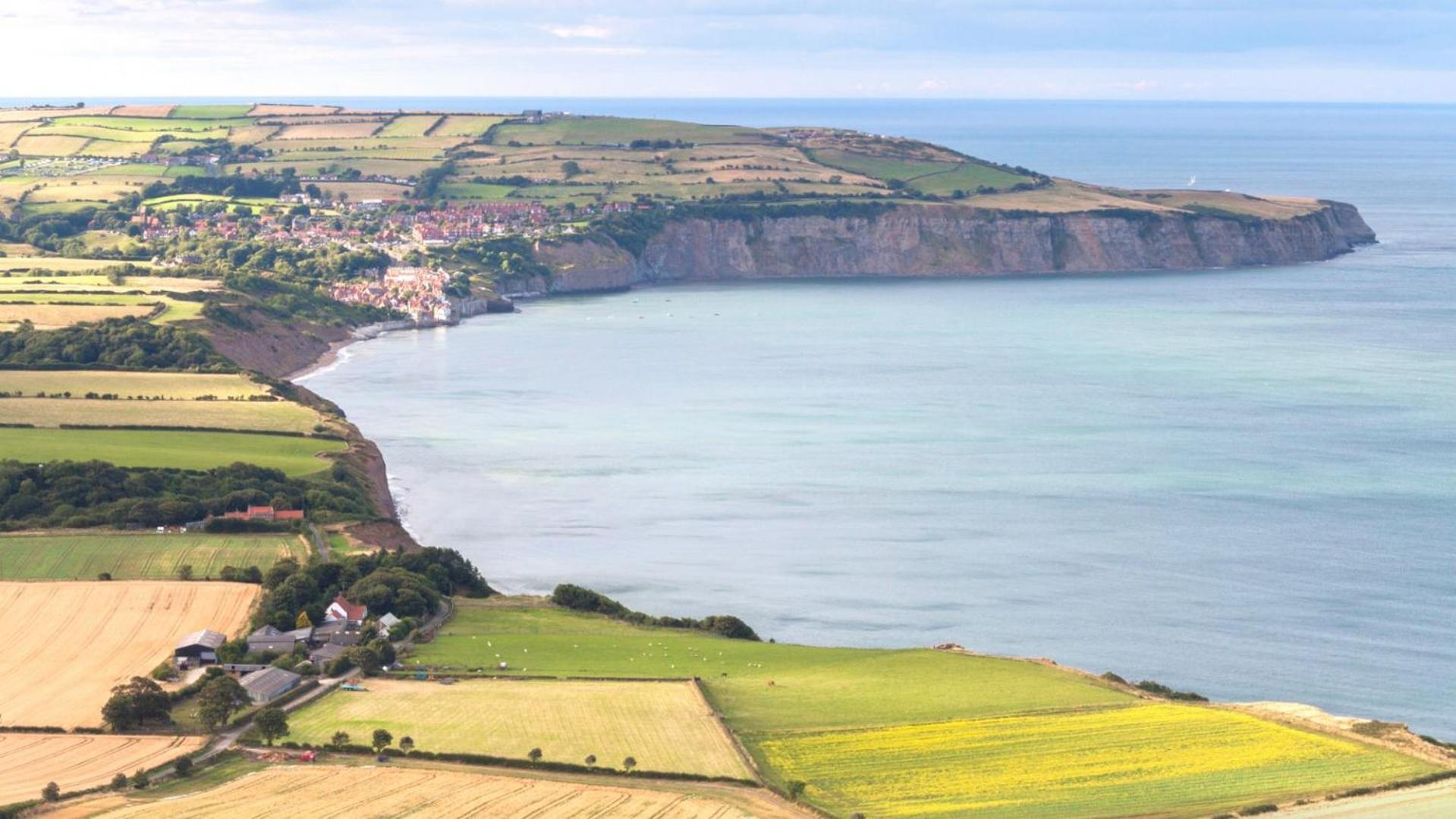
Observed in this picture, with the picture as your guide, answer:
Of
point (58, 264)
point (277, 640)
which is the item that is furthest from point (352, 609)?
point (58, 264)

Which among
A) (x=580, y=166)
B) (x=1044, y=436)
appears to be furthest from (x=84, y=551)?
(x=580, y=166)

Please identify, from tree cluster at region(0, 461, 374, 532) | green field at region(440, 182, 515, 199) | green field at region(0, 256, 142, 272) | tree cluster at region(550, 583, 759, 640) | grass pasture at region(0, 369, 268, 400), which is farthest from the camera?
green field at region(440, 182, 515, 199)

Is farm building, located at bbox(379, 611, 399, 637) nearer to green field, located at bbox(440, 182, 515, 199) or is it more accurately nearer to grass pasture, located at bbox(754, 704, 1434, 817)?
grass pasture, located at bbox(754, 704, 1434, 817)

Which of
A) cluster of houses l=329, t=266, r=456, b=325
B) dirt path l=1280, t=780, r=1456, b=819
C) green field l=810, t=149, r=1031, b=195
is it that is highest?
green field l=810, t=149, r=1031, b=195

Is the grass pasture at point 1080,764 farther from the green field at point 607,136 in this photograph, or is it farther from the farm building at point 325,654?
the green field at point 607,136

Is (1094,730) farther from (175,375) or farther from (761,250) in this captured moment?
(761,250)

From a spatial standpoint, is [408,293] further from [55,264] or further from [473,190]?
[473,190]

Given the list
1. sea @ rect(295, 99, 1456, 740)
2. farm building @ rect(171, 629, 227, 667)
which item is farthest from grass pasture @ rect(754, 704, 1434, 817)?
farm building @ rect(171, 629, 227, 667)
